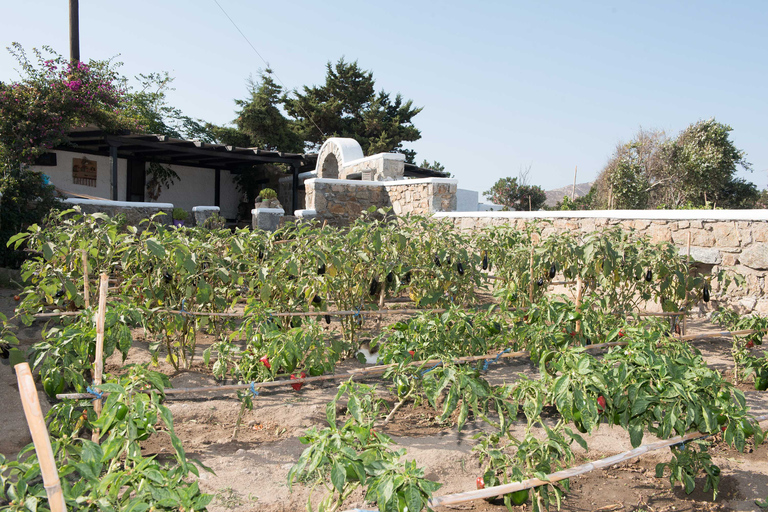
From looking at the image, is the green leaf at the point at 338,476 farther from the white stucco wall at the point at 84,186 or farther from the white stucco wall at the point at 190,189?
the white stucco wall at the point at 190,189

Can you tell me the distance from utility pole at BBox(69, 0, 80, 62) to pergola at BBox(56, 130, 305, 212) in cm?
252

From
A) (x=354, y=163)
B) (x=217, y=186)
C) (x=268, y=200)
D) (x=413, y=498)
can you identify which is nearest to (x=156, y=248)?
(x=413, y=498)

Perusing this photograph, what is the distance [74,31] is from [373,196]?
8712mm

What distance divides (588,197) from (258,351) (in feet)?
54.5

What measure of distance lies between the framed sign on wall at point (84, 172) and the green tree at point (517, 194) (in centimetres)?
1271

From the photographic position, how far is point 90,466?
4.54ft

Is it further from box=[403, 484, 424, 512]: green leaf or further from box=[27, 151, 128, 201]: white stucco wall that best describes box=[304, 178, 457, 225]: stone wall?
box=[403, 484, 424, 512]: green leaf

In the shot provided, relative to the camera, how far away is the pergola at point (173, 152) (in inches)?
407

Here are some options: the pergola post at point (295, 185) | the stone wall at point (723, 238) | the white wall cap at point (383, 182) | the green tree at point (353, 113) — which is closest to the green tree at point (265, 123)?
the green tree at point (353, 113)

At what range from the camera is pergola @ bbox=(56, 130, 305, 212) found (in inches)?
407

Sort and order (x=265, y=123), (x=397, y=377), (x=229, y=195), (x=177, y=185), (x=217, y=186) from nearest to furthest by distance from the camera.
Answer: (x=397, y=377) < (x=177, y=185) < (x=217, y=186) < (x=229, y=195) < (x=265, y=123)

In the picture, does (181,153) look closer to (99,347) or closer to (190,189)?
(190,189)

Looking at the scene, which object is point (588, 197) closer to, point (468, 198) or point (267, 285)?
point (468, 198)

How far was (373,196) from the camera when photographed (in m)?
10.1
